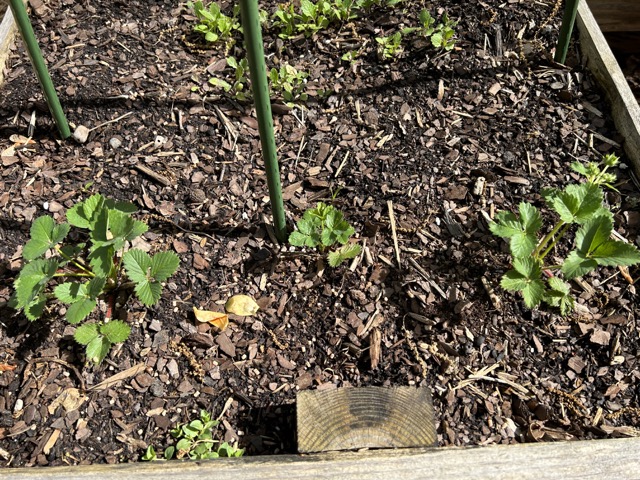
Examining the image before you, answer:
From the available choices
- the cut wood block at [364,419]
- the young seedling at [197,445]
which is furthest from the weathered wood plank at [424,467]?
the young seedling at [197,445]

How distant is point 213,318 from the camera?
1976 mm

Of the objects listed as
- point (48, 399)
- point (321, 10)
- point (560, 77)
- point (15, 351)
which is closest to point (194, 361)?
point (48, 399)

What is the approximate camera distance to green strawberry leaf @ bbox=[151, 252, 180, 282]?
1.81 m

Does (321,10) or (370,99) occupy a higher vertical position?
(321,10)

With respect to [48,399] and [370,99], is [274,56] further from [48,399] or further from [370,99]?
[48,399]

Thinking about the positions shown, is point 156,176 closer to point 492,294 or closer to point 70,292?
point 70,292

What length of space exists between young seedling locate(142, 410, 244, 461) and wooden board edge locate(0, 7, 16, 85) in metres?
1.66

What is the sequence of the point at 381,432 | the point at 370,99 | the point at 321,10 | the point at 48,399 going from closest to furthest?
the point at 381,432, the point at 48,399, the point at 370,99, the point at 321,10

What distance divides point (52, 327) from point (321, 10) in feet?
5.40

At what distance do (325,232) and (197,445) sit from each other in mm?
724

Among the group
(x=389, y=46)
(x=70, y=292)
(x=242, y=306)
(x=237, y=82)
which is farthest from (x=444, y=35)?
(x=70, y=292)

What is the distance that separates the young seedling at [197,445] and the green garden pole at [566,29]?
1.88 metres

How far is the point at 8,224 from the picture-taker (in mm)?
2180

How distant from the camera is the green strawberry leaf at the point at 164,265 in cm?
181
